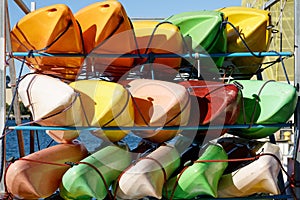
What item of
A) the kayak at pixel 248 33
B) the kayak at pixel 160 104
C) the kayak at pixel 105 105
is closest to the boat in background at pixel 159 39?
the kayak at pixel 160 104

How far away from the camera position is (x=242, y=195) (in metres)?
3.32

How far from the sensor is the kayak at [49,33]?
11.0ft

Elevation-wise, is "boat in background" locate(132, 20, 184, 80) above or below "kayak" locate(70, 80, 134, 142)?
above

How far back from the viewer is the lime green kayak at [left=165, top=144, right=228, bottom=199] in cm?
317

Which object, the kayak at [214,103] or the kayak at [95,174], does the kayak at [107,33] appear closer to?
the kayak at [214,103]

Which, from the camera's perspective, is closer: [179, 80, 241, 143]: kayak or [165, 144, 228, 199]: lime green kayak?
[165, 144, 228, 199]: lime green kayak

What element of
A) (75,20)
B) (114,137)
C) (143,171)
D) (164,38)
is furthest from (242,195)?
(75,20)

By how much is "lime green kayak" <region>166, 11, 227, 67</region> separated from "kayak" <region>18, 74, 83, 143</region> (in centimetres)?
104

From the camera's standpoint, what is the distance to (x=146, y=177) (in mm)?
3035

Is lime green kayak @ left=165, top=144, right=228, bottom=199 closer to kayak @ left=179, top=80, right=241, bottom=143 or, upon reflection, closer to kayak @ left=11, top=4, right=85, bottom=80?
kayak @ left=179, top=80, right=241, bottom=143

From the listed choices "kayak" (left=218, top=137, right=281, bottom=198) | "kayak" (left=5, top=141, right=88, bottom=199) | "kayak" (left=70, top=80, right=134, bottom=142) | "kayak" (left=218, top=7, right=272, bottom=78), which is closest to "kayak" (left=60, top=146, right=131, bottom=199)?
"kayak" (left=5, top=141, right=88, bottom=199)

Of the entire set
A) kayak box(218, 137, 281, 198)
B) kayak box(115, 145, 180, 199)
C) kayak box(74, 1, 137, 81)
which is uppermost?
kayak box(74, 1, 137, 81)

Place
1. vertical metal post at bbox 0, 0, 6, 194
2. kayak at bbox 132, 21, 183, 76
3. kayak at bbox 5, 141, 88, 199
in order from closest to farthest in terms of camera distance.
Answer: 1. kayak at bbox 5, 141, 88, 199
2. vertical metal post at bbox 0, 0, 6, 194
3. kayak at bbox 132, 21, 183, 76

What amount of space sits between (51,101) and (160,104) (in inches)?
27.4
